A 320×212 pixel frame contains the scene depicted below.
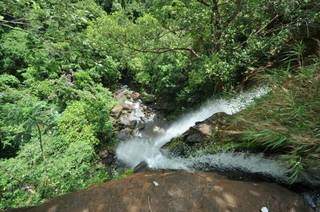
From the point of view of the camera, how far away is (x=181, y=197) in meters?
2.93

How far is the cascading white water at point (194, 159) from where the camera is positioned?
369cm

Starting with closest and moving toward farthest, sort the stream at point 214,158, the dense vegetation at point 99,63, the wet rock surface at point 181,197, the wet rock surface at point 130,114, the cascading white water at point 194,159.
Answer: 1. the wet rock surface at point 181,197
2. the stream at point 214,158
3. the dense vegetation at point 99,63
4. the cascading white water at point 194,159
5. the wet rock surface at point 130,114

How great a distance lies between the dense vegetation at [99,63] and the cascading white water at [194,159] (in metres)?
0.37

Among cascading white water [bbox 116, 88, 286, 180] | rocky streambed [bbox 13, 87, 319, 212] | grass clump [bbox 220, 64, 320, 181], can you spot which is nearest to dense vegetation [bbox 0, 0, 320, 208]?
grass clump [bbox 220, 64, 320, 181]

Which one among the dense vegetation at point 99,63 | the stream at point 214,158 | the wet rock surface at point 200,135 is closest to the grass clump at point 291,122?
the dense vegetation at point 99,63

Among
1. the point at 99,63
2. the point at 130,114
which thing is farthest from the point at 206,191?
the point at 130,114

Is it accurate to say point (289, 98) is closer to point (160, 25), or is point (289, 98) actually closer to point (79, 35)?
point (79, 35)

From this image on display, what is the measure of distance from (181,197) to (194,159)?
215 centimetres

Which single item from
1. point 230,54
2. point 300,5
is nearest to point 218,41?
point 230,54

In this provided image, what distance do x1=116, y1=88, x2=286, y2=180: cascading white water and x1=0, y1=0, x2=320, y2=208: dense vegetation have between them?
1.23 feet

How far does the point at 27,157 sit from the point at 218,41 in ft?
15.6

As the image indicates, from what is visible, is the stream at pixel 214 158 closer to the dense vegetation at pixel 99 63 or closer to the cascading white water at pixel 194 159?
the cascading white water at pixel 194 159

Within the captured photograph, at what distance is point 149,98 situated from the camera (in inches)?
381

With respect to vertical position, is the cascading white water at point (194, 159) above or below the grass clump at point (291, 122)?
below
